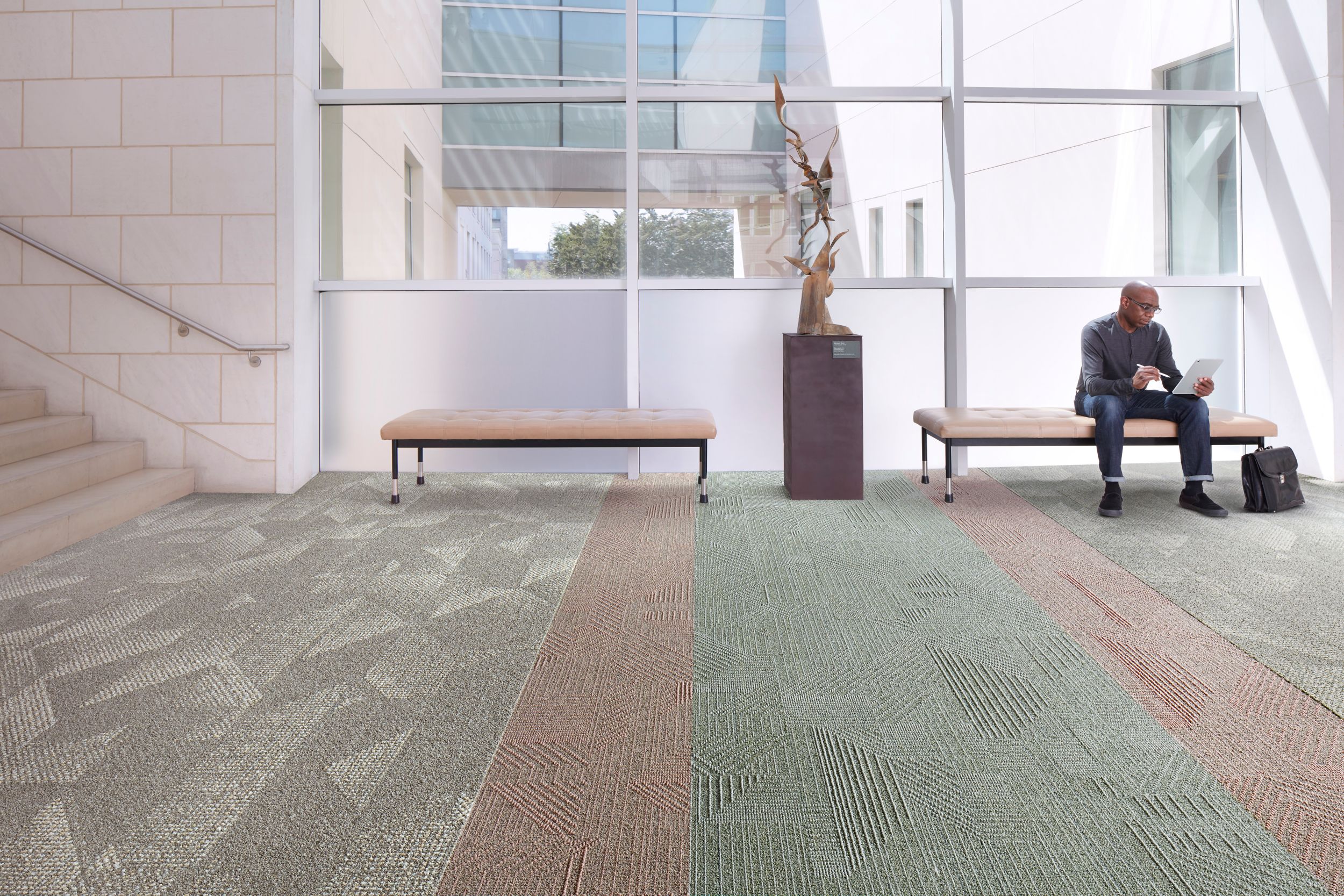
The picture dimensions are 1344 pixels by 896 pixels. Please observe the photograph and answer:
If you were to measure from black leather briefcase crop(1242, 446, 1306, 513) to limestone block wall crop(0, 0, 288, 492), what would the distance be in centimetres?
561

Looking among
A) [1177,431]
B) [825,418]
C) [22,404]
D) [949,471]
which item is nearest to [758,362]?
[825,418]

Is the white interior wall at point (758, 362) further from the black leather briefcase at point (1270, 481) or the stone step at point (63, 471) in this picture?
the stone step at point (63, 471)

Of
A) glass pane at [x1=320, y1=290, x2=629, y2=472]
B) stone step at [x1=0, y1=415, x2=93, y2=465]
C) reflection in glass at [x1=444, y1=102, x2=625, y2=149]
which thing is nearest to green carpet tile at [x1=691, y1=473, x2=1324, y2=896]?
glass pane at [x1=320, y1=290, x2=629, y2=472]

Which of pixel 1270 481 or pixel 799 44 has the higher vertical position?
pixel 799 44

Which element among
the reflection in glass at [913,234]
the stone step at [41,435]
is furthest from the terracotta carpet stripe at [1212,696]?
the stone step at [41,435]

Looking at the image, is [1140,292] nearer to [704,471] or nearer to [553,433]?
[704,471]

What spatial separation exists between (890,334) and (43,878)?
5142 mm

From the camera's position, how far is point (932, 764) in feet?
6.23

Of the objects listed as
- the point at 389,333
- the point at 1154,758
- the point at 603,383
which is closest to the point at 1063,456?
the point at 603,383

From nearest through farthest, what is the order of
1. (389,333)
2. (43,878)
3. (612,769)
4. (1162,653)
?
1. (43,878)
2. (612,769)
3. (1162,653)
4. (389,333)

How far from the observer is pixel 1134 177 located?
569 cm

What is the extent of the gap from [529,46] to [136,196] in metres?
2.60

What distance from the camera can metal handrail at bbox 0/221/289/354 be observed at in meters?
4.94

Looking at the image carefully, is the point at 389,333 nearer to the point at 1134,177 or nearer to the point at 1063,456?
the point at 1063,456
